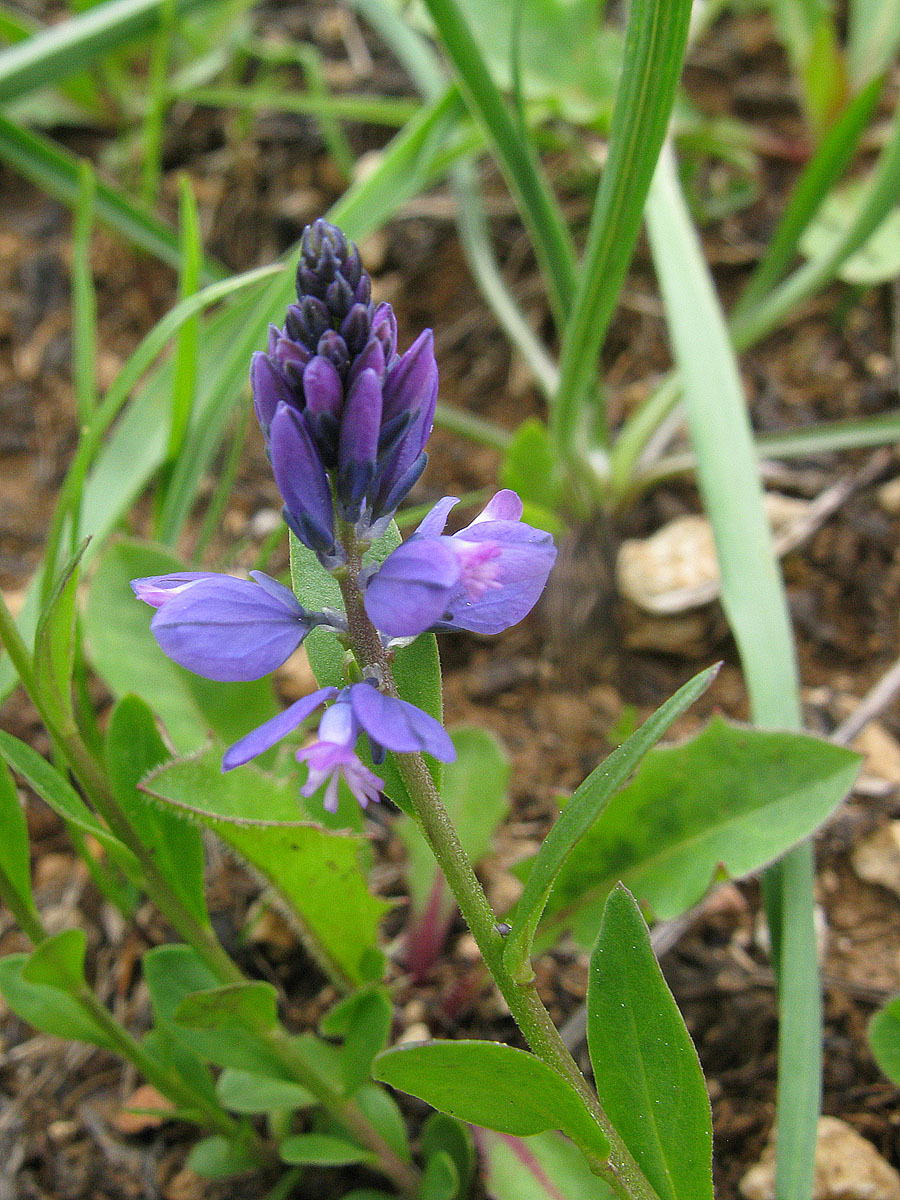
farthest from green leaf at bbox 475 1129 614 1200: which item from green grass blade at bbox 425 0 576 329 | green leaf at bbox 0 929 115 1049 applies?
green grass blade at bbox 425 0 576 329

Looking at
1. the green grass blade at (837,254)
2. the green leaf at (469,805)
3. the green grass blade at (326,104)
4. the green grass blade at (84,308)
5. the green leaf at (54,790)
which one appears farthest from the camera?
the green grass blade at (326,104)

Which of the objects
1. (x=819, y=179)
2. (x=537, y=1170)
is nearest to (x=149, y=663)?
(x=537, y=1170)

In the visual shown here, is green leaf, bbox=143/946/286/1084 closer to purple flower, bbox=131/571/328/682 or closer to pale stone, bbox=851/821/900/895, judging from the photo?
purple flower, bbox=131/571/328/682

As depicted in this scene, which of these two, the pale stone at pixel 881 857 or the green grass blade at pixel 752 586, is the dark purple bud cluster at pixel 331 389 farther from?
the pale stone at pixel 881 857

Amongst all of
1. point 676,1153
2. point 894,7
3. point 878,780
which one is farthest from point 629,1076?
point 894,7

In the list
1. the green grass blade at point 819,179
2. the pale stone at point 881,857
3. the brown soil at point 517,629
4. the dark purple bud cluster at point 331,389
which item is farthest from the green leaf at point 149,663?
the green grass blade at point 819,179

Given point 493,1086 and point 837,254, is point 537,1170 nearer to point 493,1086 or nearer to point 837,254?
point 493,1086

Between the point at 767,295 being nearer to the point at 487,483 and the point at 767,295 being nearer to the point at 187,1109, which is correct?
the point at 487,483
